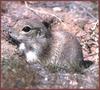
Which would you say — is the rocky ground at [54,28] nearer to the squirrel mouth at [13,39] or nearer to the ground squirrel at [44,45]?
the squirrel mouth at [13,39]

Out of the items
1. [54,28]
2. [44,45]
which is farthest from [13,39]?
[54,28]

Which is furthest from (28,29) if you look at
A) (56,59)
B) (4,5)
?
(4,5)

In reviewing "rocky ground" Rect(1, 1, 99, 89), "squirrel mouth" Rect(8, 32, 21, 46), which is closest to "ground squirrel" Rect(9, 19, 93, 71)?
"squirrel mouth" Rect(8, 32, 21, 46)

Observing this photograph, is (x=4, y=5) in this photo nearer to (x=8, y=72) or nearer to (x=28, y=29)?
(x=28, y=29)

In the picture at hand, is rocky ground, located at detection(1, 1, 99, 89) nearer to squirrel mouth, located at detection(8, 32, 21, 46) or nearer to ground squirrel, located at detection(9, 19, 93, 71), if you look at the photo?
squirrel mouth, located at detection(8, 32, 21, 46)

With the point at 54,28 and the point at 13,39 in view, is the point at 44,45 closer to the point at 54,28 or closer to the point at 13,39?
the point at 13,39

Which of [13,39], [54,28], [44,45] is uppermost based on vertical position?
[54,28]

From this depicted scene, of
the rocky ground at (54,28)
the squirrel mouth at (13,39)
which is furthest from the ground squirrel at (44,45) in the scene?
the rocky ground at (54,28)
